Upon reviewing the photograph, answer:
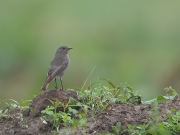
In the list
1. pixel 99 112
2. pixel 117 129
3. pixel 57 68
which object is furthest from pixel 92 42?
pixel 117 129

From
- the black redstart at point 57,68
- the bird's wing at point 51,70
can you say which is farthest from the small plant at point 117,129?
the bird's wing at point 51,70

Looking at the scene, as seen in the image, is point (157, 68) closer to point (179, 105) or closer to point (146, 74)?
point (146, 74)

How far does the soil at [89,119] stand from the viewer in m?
8.07

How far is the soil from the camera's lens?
8.07 meters

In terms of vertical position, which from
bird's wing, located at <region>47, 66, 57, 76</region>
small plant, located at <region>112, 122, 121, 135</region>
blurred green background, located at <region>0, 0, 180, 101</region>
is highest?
blurred green background, located at <region>0, 0, 180, 101</region>

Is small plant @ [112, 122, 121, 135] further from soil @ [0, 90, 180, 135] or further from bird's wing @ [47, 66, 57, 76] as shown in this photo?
bird's wing @ [47, 66, 57, 76]

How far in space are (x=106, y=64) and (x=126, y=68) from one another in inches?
18.2

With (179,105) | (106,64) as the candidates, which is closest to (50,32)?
(106,64)

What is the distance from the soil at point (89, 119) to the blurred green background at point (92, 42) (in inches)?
122

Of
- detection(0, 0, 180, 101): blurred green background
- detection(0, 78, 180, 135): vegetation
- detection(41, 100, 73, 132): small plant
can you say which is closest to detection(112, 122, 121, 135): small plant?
detection(0, 78, 180, 135): vegetation

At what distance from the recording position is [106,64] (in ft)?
46.3

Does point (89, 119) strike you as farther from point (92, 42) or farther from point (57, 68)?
point (92, 42)

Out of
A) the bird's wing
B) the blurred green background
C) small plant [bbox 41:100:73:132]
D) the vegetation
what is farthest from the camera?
the blurred green background

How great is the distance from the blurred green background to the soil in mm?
3095
